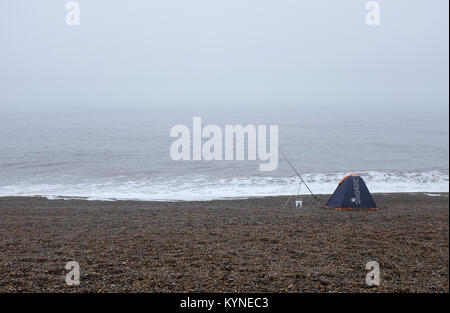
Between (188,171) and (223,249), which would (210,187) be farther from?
(223,249)

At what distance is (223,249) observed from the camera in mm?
7328

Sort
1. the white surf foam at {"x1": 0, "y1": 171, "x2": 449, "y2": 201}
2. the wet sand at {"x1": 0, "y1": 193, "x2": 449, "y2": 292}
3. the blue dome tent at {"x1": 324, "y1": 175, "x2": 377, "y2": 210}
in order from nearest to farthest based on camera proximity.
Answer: the wet sand at {"x1": 0, "y1": 193, "x2": 449, "y2": 292} < the blue dome tent at {"x1": 324, "y1": 175, "x2": 377, "y2": 210} < the white surf foam at {"x1": 0, "y1": 171, "x2": 449, "y2": 201}

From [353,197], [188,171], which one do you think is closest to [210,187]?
[188,171]

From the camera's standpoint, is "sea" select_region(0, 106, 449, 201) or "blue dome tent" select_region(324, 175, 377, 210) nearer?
"blue dome tent" select_region(324, 175, 377, 210)

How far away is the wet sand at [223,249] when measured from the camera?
5.38 metres

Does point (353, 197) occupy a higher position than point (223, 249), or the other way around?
point (223, 249)

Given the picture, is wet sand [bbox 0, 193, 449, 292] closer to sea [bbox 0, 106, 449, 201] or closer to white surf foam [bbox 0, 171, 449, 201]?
white surf foam [bbox 0, 171, 449, 201]

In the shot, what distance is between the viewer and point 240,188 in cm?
1919

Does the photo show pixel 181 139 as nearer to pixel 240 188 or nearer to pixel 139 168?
pixel 139 168

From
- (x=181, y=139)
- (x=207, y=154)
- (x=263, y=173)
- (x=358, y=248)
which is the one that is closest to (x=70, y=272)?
(x=358, y=248)

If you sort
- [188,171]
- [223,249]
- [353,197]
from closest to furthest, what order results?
[223,249]
[353,197]
[188,171]

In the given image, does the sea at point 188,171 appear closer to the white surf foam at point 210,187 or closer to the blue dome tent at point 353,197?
the white surf foam at point 210,187

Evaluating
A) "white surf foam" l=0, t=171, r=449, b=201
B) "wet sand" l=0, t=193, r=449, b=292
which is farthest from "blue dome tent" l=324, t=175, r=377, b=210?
"white surf foam" l=0, t=171, r=449, b=201

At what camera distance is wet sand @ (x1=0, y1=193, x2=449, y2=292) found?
5379 mm
